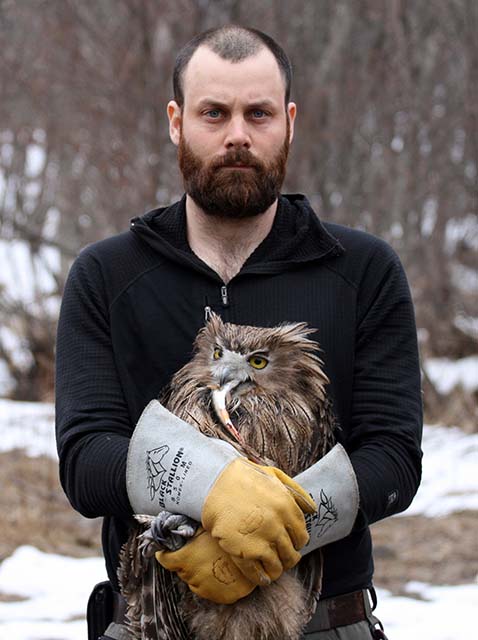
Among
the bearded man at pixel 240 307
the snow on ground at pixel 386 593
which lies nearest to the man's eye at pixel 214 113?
the bearded man at pixel 240 307

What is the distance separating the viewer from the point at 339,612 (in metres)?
2.68

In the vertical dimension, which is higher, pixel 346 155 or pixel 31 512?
pixel 346 155

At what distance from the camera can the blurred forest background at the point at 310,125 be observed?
7.43 m

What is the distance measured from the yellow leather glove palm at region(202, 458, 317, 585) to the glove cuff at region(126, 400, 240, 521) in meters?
0.04

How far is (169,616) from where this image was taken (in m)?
2.43

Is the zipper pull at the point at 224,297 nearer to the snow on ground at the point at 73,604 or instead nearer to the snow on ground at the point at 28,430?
the snow on ground at the point at 73,604

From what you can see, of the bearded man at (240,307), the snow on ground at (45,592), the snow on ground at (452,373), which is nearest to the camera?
the bearded man at (240,307)

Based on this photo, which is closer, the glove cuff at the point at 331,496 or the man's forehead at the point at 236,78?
the glove cuff at the point at 331,496

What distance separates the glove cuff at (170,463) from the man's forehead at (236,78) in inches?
32.6

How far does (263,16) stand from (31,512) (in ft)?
12.8

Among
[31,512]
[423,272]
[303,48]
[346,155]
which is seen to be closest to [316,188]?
[346,155]

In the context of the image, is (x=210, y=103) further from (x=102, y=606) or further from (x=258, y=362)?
(x=102, y=606)

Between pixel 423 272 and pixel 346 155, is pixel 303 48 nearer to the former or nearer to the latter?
pixel 346 155

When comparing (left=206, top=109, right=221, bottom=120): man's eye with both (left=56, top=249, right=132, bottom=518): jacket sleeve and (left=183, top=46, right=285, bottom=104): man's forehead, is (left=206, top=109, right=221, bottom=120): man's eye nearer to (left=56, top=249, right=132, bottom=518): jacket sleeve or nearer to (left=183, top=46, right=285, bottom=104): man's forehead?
(left=183, top=46, right=285, bottom=104): man's forehead
